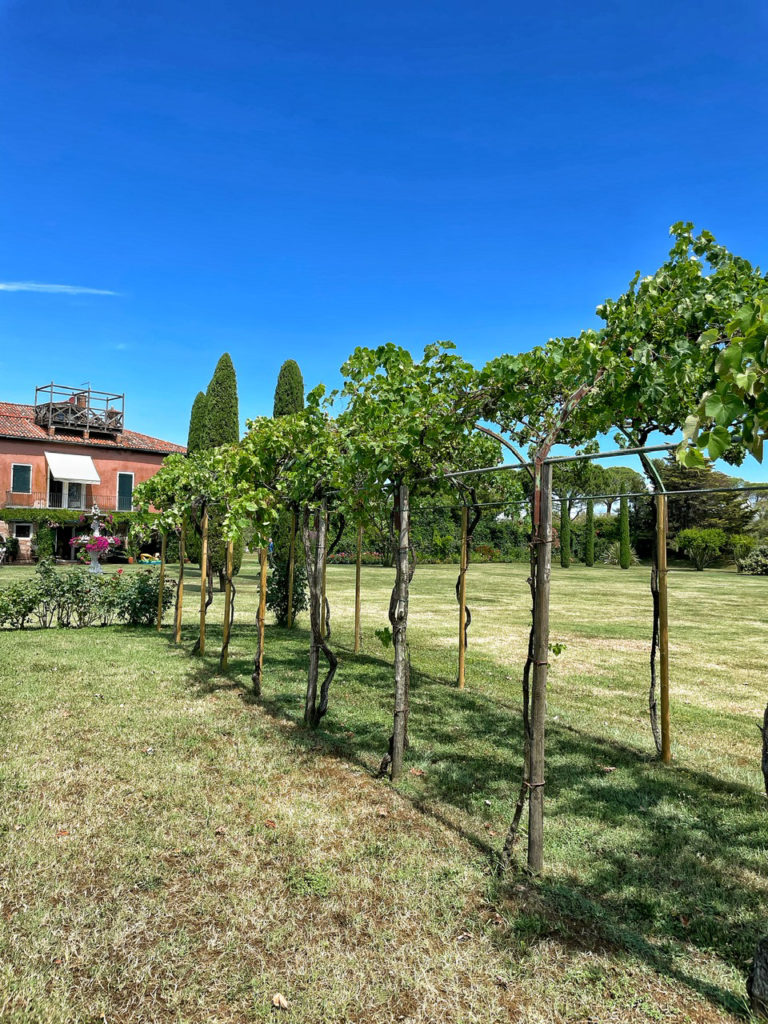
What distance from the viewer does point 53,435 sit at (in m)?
32.6

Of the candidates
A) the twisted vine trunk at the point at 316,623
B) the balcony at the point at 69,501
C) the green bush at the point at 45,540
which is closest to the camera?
the twisted vine trunk at the point at 316,623

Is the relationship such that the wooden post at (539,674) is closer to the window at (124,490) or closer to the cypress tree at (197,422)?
the cypress tree at (197,422)

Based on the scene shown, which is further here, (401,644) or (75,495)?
(75,495)

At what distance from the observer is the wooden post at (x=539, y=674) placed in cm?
345

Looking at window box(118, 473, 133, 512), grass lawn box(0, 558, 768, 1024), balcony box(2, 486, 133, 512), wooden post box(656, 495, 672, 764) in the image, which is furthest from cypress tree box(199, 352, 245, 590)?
wooden post box(656, 495, 672, 764)

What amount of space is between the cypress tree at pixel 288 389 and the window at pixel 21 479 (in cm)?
1502

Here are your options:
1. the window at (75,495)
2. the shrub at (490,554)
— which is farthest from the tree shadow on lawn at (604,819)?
the window at (75,495)

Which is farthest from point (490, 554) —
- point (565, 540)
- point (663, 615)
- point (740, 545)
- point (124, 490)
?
point (663, 615)

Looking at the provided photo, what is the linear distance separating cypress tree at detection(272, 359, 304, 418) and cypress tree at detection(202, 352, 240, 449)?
181 cm

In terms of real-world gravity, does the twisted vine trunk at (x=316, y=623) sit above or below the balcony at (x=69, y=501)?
below

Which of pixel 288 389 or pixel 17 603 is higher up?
pixel 288 389

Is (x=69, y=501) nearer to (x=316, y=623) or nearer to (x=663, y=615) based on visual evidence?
(x=316, y=623)

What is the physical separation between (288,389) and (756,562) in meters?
20.9

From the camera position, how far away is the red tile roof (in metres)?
31.4
